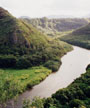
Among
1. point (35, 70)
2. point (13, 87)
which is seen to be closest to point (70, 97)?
point (13, 87)

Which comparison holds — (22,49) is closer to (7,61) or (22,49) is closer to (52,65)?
(7,61)

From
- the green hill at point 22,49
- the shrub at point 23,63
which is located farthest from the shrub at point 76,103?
the shrub at point 23,63

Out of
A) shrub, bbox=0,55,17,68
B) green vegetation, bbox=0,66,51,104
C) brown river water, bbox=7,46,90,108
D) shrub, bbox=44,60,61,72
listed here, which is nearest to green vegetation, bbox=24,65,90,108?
green vegetation, bbox=0,66,51,104

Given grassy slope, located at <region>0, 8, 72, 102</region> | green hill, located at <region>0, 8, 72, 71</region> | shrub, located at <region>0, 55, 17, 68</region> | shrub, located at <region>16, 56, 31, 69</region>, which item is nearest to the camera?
grassy slope, located at <region>0, 8, 72, 102</region>

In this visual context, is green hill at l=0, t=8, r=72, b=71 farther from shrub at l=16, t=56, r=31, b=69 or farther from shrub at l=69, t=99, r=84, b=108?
shrub at l=69, t=99, r=84, b=108

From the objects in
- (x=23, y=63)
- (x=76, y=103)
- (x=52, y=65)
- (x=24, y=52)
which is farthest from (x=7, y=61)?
(x=76, y=103)

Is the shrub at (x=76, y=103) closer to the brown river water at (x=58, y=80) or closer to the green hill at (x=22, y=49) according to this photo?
the brown river water at (x=58, y=80)

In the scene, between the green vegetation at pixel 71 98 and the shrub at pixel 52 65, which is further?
the shrub at pixel 52 65
